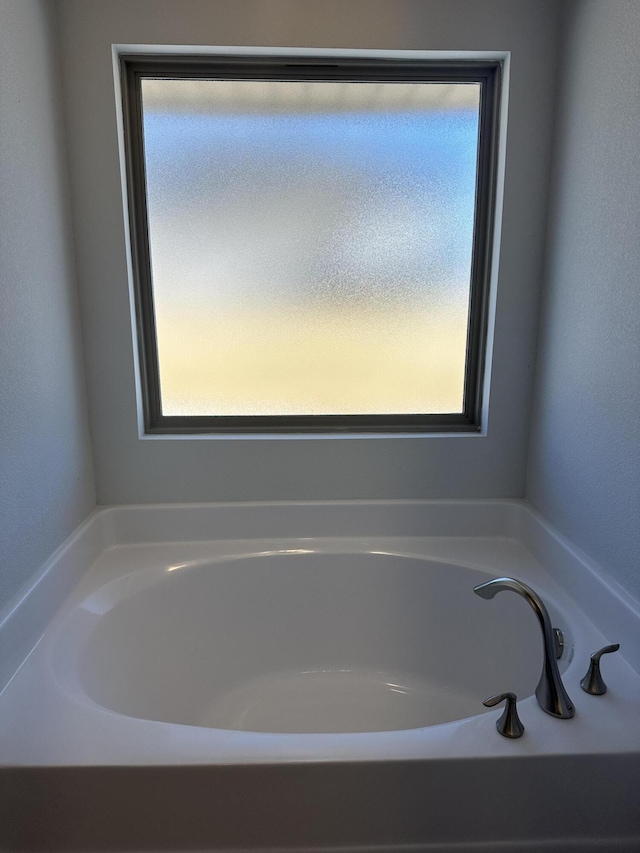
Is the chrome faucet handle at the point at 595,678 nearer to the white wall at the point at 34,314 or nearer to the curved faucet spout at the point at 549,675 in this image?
the curved faucet spout at the point at 549,675

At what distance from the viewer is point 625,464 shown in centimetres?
123

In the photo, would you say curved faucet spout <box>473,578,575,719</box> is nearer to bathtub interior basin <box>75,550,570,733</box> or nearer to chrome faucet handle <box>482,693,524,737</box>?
chrome faucet handle <box>482,693,524,737</box>

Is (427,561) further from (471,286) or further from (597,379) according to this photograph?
(471,286)

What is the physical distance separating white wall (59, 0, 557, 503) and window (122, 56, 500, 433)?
0.32 feet

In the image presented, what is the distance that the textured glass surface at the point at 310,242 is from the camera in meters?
1.68

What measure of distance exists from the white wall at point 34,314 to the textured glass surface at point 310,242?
12.1 inches

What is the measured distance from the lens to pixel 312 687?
166 centimetres

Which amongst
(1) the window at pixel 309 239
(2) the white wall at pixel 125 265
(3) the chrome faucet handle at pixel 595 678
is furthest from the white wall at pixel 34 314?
(3) the chrome faucet handle at pixel 595 678

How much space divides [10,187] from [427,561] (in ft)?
4.94

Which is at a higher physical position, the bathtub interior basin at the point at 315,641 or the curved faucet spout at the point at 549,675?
the curved faucet spout at the point at 549,675

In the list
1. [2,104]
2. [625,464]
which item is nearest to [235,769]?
[625,464]

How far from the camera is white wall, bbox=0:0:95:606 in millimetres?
1192

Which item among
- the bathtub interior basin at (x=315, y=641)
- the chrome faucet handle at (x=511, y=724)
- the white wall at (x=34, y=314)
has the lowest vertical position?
the bathtub interior basin at (x=315, y=641)

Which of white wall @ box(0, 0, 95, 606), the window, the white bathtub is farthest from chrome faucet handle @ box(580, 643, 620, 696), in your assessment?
white wall @ box(0, 0, 95, 606)
